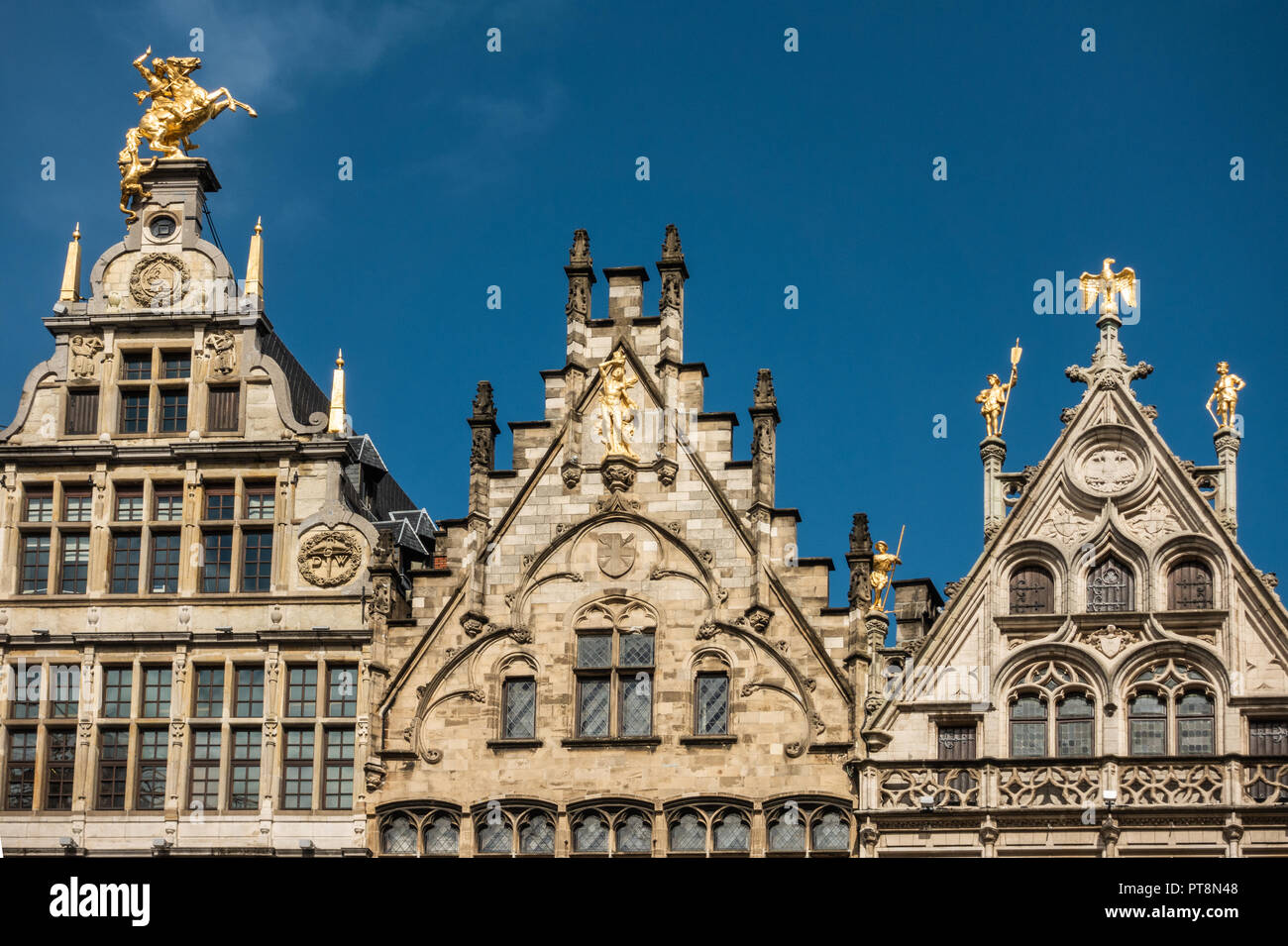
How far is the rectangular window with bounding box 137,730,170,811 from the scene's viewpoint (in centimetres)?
4181

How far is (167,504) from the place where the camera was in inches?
1705

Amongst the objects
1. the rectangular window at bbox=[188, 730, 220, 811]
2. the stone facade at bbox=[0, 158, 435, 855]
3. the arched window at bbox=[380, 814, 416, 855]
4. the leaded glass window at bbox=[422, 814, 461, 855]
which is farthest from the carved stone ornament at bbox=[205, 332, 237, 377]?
the leaded glass window at bbox=[422, 814, 461, 855]

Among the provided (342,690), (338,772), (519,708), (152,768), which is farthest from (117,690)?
(519,708)

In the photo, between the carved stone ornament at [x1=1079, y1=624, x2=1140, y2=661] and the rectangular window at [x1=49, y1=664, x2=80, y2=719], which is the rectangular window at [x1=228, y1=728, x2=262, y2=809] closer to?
the rectangular window at [x1=49, y1=664, x2=80, y2=719]

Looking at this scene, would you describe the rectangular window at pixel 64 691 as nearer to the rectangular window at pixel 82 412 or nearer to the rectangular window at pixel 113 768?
the rectangular window at pixel 113 768

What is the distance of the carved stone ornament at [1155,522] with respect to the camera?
133 ft

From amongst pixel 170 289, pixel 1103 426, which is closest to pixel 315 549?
pixel 170 289

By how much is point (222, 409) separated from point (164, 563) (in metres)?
2.64

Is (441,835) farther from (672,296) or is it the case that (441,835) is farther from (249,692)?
(672,296)

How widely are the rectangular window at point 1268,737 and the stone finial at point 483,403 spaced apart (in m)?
12.5

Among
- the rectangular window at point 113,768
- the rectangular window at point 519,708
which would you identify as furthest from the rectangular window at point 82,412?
the rectangular window at point 519,708

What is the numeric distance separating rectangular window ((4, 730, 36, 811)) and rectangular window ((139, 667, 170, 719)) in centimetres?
181
